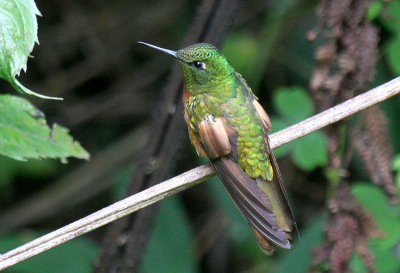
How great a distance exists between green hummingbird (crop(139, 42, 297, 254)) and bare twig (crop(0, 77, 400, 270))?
14 cm

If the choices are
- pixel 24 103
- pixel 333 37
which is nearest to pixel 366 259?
pixel 333 37

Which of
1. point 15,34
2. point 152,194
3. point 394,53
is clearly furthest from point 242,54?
point 15,34

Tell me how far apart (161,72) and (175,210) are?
134 cm

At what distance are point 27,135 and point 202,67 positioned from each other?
108cm

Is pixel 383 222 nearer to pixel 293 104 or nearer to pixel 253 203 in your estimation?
pixel 293 104

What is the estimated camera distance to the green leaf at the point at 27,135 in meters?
1.80

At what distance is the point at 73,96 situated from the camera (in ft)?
15.3

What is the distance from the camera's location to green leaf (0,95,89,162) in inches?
70.7

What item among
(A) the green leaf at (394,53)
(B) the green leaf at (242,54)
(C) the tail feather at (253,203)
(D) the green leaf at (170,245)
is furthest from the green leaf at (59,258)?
(A) the green leaf at (394,53)

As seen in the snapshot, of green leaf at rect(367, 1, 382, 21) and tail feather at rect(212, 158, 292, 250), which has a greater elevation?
green leaf at rect(367, 1, 382, 21)

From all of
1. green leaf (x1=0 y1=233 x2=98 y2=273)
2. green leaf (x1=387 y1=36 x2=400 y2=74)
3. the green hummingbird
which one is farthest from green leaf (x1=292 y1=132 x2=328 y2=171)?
green leaf (x1=0 y1=233 x2=98 y2=273)

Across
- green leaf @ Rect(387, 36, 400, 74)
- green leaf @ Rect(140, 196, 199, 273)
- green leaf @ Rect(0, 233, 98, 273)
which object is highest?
green leaf @ Rect(387, 36, 400, 74)

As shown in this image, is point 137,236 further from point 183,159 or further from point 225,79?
point 183,159

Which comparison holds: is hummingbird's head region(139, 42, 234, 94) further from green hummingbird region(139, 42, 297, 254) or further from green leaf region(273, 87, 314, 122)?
green leaf region(273, 87, 314, 122)
